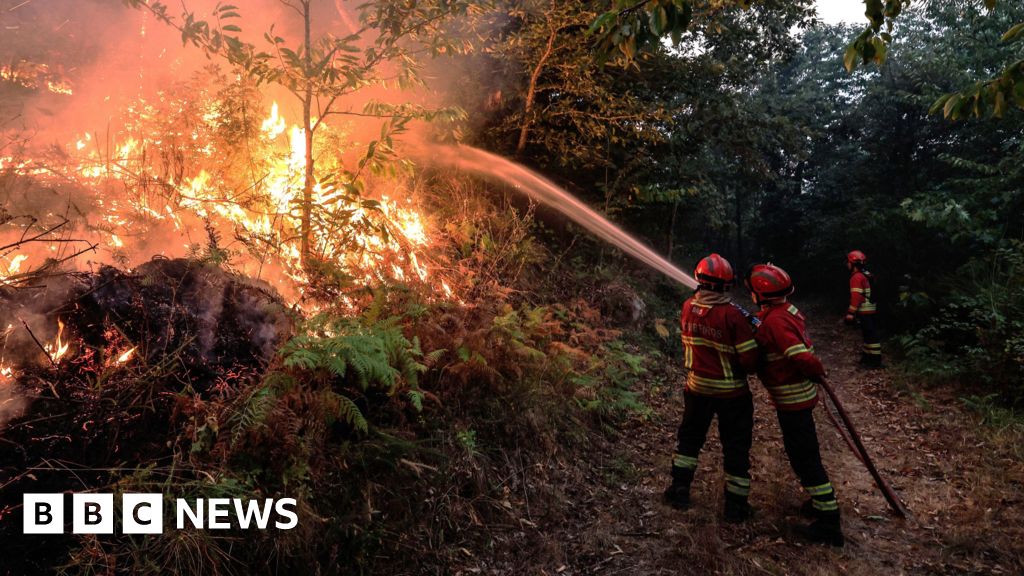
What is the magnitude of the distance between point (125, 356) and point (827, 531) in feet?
18.4

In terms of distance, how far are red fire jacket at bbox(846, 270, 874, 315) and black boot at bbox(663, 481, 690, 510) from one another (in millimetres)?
7096

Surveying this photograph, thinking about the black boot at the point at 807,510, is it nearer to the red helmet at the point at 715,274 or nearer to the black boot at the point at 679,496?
the black boot at the point at 679,496

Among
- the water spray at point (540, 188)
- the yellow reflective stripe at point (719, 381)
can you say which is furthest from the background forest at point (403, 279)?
the yellow reflective stripe at point (719, 381)

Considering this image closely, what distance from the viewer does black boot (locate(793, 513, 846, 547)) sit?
4.23m

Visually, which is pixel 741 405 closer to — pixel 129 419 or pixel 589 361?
pixel 589 361

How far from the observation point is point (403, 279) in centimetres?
673

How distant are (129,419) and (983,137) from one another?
18.5 m

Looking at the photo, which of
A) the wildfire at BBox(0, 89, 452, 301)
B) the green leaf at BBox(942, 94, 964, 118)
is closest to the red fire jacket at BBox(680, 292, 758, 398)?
the green leaf at BBox(942, 94, 964, 118)

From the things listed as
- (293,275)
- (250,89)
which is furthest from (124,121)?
(293,275)

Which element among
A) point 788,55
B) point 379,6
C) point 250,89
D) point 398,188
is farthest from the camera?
point 788,55

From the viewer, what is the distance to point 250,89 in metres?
7.11

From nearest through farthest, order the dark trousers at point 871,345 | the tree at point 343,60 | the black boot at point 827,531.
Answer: the black boot at point 827,531, the tree at point 343,60, the dark trousers at point 871,345

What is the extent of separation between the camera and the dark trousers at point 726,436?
182 inches

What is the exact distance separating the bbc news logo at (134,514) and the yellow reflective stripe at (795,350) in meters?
3.98
